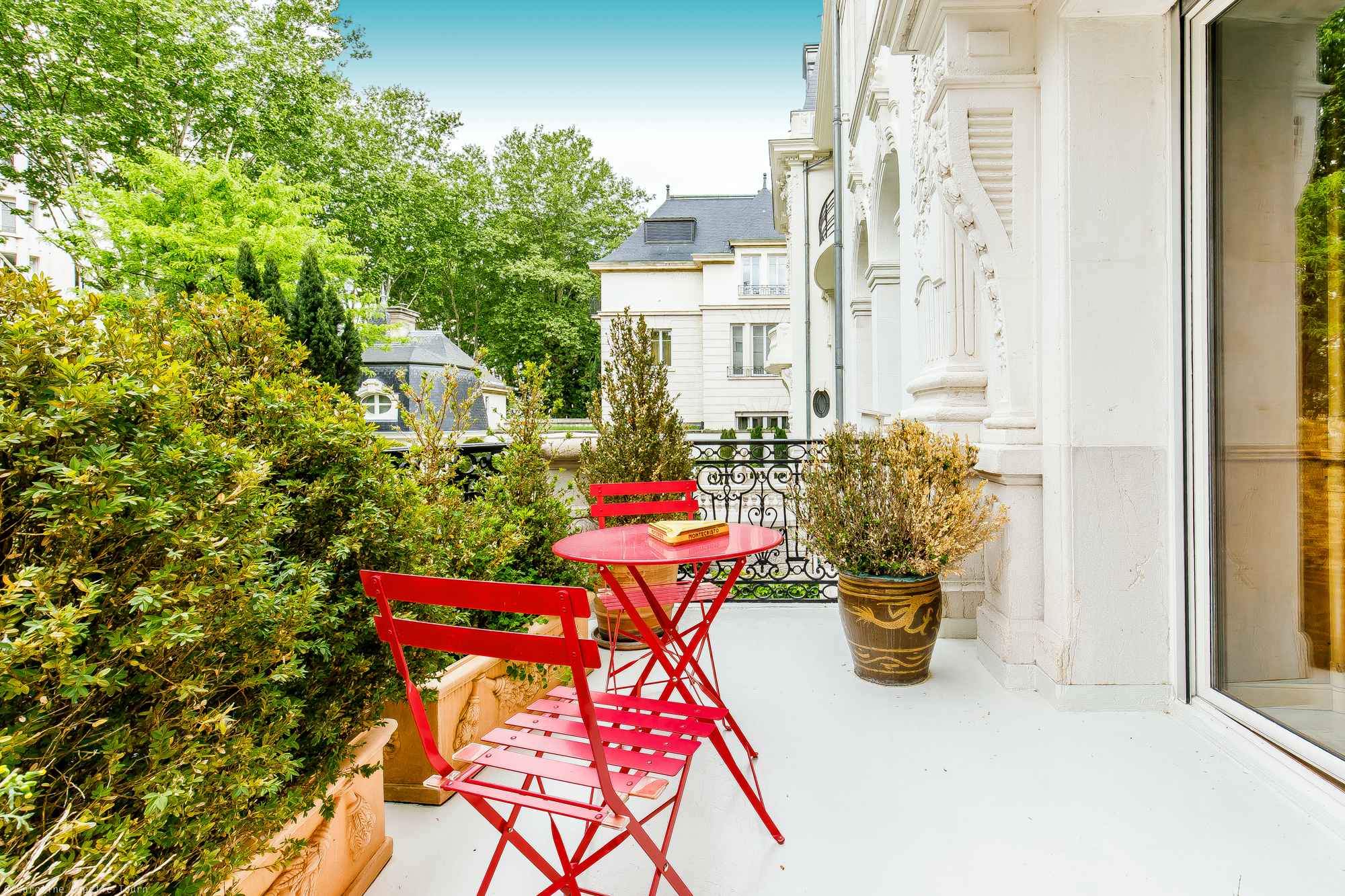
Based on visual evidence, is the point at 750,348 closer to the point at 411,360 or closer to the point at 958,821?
the point at 411,360

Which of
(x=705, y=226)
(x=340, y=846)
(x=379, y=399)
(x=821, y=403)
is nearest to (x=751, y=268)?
(x=705, y=226)

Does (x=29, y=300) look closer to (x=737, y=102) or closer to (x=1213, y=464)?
(x=1213, y=464)

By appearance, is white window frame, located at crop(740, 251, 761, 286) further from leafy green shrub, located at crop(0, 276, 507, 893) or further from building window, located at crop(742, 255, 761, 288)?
leafy green shrub, located at crop(0, 276, 507, 893)

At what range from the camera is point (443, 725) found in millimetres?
2416

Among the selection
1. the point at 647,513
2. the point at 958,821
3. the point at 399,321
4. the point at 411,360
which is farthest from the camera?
the point at 399,321

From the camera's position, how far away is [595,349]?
3203cm

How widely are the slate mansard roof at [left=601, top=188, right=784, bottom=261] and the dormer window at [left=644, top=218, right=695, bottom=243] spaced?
28 mm

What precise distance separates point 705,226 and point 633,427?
23.6 meters

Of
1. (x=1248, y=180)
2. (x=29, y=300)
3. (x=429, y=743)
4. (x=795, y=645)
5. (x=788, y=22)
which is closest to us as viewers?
(x=29, y=300)

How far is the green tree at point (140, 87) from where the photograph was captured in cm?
1452

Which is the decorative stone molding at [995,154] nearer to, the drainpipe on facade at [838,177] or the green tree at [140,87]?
the drainpipe on facade at [838,177]

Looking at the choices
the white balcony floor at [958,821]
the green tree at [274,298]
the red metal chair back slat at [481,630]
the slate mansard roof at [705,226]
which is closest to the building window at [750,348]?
the slate mansard roof at [705,226]

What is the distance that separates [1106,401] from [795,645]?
233cm

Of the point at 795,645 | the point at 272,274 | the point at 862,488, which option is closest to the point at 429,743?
the point at 862,488
